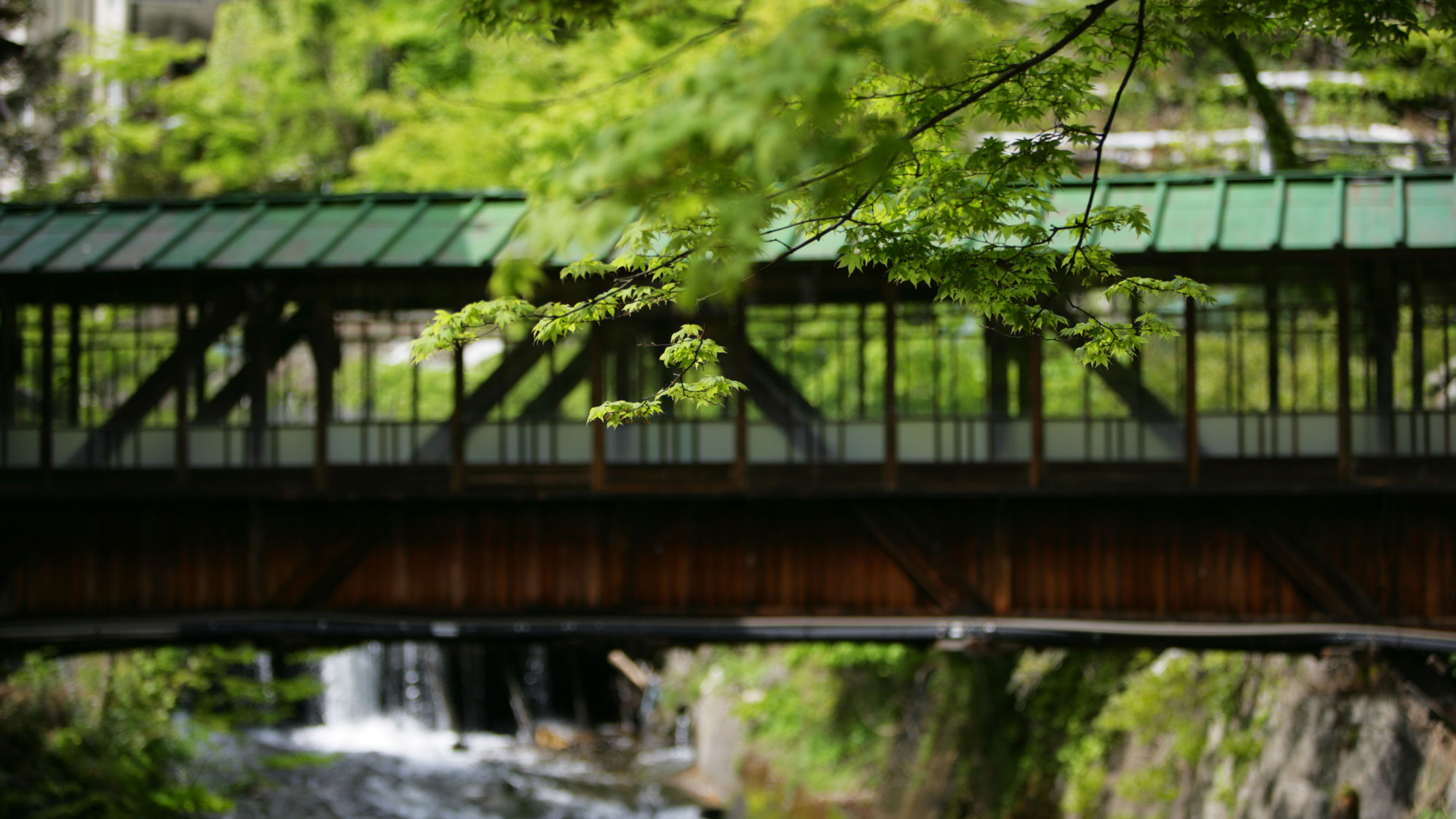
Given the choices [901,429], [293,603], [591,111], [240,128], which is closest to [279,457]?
[293,603]

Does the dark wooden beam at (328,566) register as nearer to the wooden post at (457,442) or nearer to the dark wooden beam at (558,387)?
the wooden post at (457,442)

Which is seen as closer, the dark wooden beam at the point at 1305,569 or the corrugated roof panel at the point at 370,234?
the dark wooden beam at the point at 1305,569

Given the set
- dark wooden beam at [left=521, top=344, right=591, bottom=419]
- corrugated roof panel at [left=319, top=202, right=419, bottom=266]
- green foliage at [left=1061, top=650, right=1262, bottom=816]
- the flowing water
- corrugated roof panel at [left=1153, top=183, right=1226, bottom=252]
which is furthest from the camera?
the flowing water

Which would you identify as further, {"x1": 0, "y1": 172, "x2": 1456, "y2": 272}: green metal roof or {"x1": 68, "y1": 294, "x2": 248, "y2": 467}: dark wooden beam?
{"x1": 68, "y1": 294, "x2": 248, "y2": 467}: dark wooden beam

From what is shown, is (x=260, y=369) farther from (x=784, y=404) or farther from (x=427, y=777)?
(x=427, y=777)

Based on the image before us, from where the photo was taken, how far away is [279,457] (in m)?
13.1

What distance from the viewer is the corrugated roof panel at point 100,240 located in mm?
12469

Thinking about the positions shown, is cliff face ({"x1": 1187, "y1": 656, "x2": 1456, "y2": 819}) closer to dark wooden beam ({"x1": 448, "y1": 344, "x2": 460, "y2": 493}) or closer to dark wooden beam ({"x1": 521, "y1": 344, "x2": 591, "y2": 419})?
dark wooden beam ({"x1": 521, "y1": 344, "x2": 591, "y2": 419})

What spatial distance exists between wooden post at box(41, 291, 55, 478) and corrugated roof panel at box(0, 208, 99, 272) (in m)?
0.40

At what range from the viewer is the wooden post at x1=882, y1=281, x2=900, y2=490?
480 inches

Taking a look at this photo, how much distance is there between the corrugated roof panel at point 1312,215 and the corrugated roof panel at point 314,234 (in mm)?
9689

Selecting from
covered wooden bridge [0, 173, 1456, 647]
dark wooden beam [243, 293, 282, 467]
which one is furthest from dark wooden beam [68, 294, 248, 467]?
dark wooden beam [243, 293, 282, 467]

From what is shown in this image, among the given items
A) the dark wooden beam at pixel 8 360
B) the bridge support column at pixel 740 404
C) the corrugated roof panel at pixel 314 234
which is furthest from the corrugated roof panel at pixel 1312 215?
the dark wooden beam at pixel 8 360

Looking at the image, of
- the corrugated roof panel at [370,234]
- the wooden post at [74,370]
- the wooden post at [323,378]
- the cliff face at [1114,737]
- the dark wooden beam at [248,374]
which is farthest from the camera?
the cliff face at [1114,737]
